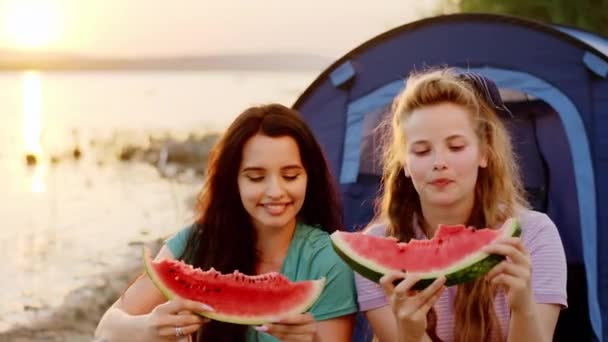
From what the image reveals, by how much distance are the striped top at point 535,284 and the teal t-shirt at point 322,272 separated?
0.05m

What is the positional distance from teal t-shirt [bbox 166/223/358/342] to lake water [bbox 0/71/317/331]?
23.7 inches

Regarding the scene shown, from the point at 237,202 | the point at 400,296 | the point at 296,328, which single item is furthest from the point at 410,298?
the point at 237,202

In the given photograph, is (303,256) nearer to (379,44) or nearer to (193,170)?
(379,44)

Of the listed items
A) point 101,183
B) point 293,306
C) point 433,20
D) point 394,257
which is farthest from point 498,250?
point 101,183

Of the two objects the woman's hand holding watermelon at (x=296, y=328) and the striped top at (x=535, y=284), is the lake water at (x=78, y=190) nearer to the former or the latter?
the striped top at (x=535, y=284)

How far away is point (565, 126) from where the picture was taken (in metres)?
4.72

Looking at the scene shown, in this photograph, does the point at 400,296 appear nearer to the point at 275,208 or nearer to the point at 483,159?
the point at 275,208

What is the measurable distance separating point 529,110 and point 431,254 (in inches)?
89.2

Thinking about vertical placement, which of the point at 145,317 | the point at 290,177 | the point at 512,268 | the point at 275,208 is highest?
the point at 290,177

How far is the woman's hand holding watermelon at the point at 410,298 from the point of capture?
2.71 m

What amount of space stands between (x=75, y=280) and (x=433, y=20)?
3.90m

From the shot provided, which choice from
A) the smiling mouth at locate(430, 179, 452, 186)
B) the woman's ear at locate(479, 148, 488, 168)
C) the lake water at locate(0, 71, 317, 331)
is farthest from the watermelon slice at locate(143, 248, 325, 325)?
the lake water at locate(0, 71, 317, 331)

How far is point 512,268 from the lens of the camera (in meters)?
2.72

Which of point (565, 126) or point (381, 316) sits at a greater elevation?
point (565, 126)
